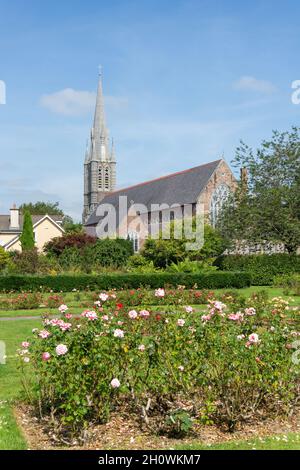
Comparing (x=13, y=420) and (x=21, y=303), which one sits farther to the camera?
(x=21, y=303)

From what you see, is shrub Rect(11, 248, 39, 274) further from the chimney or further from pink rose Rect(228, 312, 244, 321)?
pink rose Rect(228, 312, 244, 321)

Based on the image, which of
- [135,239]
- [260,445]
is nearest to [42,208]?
[135,239]

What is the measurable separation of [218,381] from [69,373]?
1632 mm

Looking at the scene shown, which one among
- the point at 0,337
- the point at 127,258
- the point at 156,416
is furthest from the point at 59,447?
the point at 127,258

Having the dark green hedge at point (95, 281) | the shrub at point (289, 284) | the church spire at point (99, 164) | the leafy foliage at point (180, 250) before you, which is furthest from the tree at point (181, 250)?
the church spire at point (99, 164)

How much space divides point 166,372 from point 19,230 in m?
51.7

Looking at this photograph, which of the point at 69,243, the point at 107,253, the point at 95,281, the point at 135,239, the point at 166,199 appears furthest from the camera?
the point at 135,239

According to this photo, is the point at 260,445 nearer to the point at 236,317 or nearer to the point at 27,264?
the point at 236,317

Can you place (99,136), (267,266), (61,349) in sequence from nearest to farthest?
(61,349), (267,266), (99,136)

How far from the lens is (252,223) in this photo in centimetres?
3272

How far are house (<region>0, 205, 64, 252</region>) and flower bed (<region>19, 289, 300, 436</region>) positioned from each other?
46.8 meters

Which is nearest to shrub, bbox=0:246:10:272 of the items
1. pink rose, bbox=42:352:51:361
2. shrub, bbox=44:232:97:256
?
shrub, bbox=44:232:97:256

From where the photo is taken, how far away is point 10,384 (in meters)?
7.68

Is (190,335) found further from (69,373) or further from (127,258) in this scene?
(127,258)
